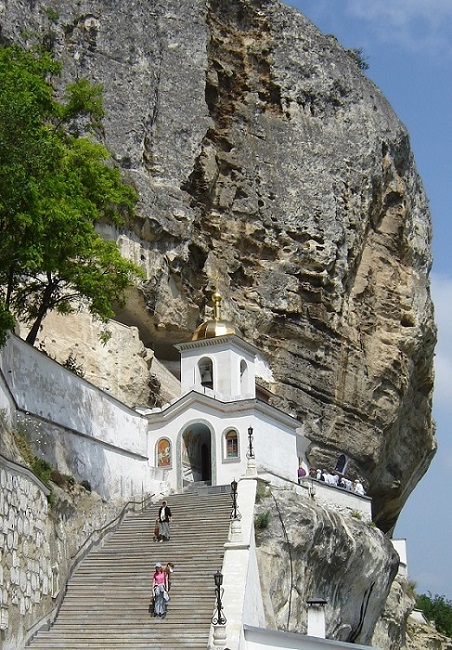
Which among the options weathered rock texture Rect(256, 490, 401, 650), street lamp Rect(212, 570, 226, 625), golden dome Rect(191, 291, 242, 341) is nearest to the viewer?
street lamp Rect(212, 570, 226, 625)

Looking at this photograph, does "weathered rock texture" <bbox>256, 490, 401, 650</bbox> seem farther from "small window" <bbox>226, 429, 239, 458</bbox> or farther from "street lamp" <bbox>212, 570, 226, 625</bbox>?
"street lamp" <bbox>212, 570, 226, 625</bbox>

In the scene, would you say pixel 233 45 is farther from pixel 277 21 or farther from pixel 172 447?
pixel 172 447

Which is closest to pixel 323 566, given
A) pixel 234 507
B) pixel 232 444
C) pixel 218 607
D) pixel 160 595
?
pixel 232 444

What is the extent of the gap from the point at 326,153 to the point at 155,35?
27.7 ft

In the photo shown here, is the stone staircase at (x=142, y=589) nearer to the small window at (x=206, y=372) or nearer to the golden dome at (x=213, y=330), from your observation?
the small window at (x=206, y=372)

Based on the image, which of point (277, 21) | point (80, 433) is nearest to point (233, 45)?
point (277, 21)

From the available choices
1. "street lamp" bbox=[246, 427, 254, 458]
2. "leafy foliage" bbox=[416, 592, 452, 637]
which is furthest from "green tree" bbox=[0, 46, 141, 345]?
"leafy foliage" bbox=[416, 592, 452, 637]

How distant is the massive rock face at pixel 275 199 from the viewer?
111 ft

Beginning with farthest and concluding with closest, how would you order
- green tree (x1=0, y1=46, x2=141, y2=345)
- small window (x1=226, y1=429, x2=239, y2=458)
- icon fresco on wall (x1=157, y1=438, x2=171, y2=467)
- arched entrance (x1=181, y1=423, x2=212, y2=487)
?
arched entrance (x1=181, y1=423, x2=212, y2=487), icon fresco on wall (x1=157, y1=438, x2=171, y2=467), small window (x1=226, y1=429, x2=239, y2=458), green tree (x1=0, y1=46, x2=141, y2=345)

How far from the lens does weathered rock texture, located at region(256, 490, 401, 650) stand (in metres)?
21.4

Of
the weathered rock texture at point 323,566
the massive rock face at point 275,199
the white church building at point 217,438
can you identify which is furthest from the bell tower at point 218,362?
the weathered rock texture at point 323,566

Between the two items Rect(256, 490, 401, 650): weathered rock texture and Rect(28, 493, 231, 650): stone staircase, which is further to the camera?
Rect(256, 490, 401, 650): weathered rock texture

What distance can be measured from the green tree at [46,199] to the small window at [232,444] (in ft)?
16.1

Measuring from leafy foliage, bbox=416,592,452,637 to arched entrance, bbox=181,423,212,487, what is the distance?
128 ft
